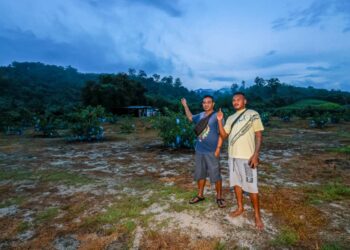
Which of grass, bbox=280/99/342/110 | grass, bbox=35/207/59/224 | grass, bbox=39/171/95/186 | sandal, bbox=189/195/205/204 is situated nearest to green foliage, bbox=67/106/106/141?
grass, bbox=39/171/95/186

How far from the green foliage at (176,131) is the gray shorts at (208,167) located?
4.24m

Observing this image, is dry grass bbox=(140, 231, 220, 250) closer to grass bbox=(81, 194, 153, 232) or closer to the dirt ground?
the dirt ground

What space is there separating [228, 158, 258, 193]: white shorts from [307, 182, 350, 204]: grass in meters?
1.37

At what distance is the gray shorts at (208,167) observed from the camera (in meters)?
3.38

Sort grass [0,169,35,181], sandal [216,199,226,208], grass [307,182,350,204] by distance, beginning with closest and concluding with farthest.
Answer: sandal [216,199,226,208]
grass [307,182,350,204]
grass [0,169,35,181]

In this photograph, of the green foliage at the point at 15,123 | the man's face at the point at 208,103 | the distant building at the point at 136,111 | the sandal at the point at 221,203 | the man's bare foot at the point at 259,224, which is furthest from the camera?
the distant building at the point at 136,111

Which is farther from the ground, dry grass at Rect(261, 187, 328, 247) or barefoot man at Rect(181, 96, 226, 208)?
barefoot man at Rect(181, 96, 226, 208)

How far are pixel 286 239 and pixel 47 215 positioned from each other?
10.5 ft

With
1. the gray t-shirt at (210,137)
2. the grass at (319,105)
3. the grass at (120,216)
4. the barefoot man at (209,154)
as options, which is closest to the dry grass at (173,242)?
the grass at (120,216)

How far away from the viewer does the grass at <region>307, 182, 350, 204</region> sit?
360 centimetres

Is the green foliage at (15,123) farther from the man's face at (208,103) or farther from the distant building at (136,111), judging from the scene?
the distant building at (136,111)

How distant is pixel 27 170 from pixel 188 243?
16.5 feet

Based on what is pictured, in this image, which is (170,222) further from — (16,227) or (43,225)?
(16,227)

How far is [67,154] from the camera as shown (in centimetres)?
782
